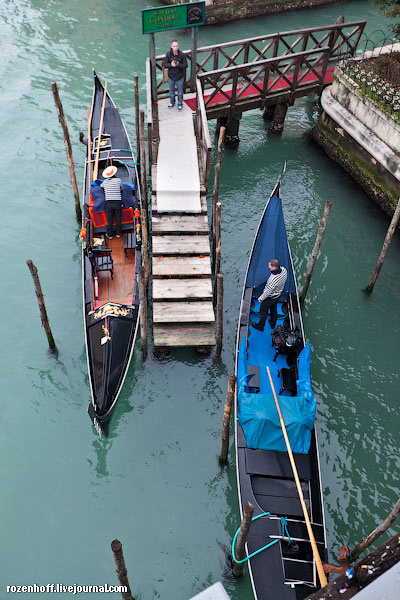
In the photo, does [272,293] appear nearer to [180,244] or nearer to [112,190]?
[180,244]

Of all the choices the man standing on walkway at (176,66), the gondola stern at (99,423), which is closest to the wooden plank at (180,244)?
the gondola stern at (99,423)

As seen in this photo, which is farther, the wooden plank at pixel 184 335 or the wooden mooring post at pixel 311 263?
the wooden mooring post at pixel 311 263

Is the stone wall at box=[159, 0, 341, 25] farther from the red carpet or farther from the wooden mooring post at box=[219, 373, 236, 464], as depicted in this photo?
the wooden mooring post at box=[219, 373, 236, 464]

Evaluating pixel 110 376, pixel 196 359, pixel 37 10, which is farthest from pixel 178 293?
pixel 37 10

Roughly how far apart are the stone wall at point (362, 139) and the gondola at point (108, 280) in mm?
4628

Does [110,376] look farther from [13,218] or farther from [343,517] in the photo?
[13,218]

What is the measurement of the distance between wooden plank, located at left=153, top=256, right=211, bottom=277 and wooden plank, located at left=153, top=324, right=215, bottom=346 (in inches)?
35.5

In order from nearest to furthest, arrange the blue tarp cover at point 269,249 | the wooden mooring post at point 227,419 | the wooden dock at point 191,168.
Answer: the wooden mooring post at point 227,419
the wooden dock at point 191,168
the blue tarp cover at point 269,249

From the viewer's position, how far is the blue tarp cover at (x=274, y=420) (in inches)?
238

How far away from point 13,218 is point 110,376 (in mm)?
4872

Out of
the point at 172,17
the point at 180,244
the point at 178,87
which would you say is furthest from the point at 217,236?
the point at 172,17

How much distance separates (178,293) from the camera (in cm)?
795

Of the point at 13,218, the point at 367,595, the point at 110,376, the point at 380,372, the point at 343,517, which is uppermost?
the point at 367,595

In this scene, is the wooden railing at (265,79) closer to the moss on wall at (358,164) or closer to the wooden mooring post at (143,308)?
the moss on wall at (358,164)
